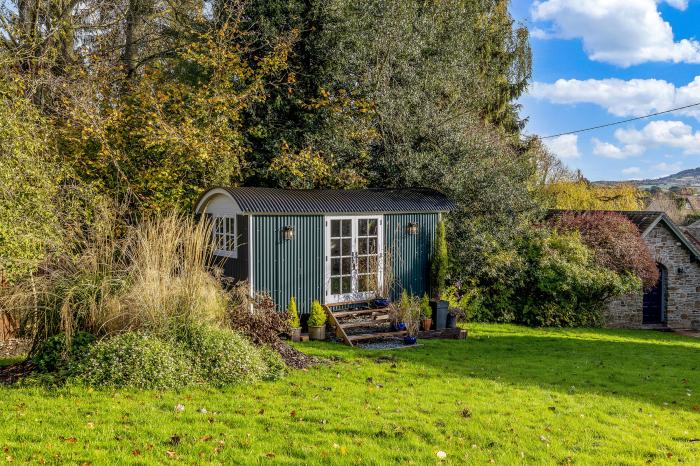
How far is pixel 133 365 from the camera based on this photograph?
247 inches

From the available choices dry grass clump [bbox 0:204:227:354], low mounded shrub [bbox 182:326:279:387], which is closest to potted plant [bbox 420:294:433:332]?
low mounded shrub [bbox 182:326:279:387]

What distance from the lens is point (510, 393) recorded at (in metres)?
6.87

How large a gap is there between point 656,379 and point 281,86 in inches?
420

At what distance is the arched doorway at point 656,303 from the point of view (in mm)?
18781

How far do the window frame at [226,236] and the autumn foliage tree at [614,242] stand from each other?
32.5ft

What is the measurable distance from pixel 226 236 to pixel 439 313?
14.6ft

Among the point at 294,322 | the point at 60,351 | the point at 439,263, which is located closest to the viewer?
the point at 60,351

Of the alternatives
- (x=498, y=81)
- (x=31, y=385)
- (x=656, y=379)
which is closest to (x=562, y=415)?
(x=656, y=379)

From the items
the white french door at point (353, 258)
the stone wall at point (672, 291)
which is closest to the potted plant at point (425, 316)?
the white french door at point (353, 258)

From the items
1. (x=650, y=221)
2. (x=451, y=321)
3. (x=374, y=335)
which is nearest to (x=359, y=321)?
(x=374, y=335)

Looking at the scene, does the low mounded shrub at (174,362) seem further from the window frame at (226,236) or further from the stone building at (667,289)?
the stone building at (667,289)

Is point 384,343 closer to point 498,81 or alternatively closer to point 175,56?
point 175,56

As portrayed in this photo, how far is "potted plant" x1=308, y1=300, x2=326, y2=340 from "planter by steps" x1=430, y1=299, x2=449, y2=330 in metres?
2.32

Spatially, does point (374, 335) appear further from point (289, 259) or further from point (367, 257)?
point (289, 259)
